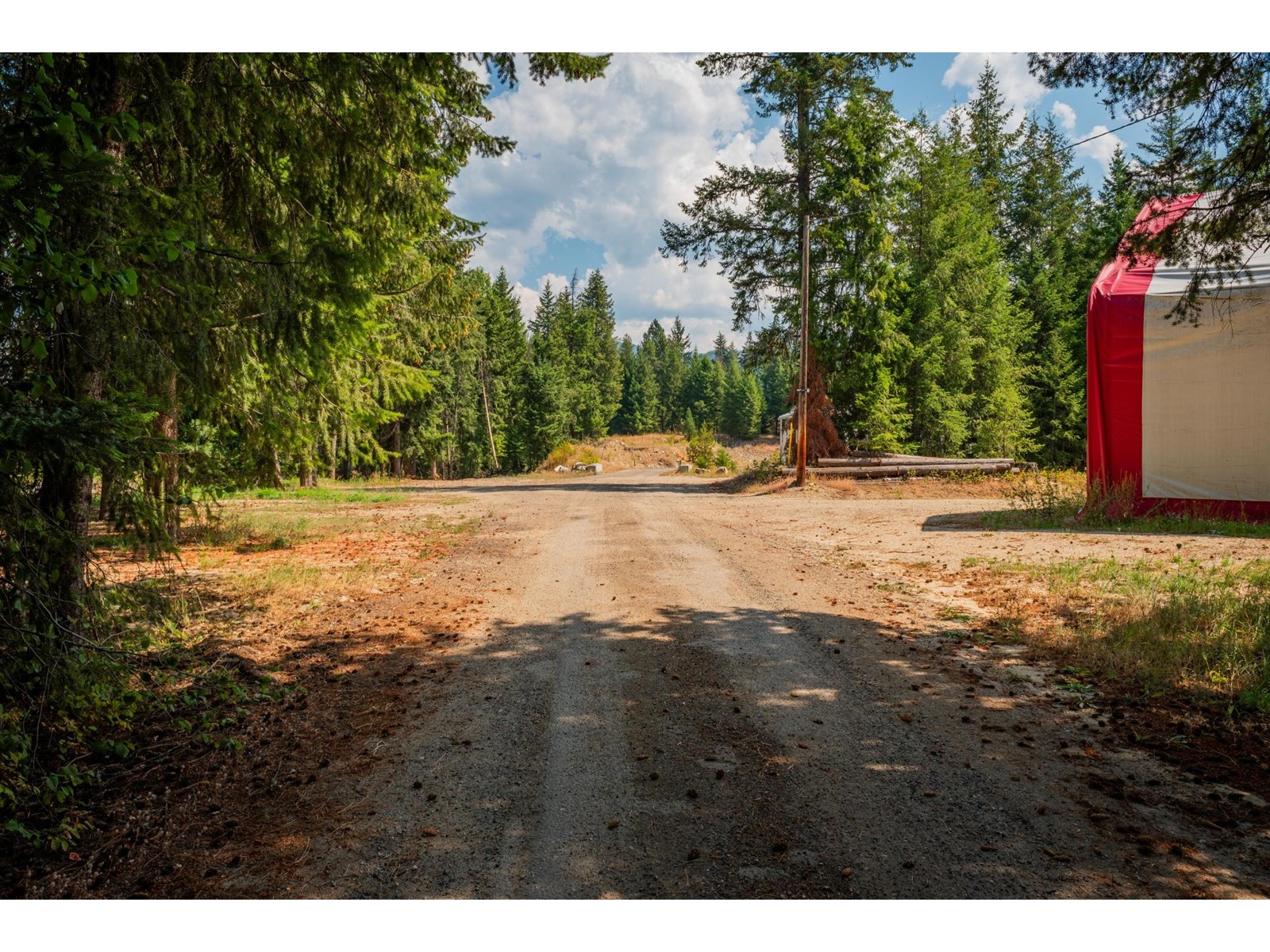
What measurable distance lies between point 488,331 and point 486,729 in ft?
164

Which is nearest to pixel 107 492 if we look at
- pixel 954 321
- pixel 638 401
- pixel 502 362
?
pixel 954 321

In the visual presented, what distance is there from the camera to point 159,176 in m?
5.91

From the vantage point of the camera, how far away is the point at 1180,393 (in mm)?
11609

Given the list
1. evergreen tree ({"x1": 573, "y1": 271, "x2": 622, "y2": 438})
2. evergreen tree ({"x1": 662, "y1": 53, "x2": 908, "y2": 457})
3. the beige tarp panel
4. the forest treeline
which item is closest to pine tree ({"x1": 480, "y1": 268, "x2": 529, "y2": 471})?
the forest treeline

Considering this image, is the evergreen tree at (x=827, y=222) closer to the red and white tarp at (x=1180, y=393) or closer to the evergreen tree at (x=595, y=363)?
the red and white tarp at (x=1180, y=393)

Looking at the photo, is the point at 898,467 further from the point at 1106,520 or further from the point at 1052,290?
the point at 1052,290

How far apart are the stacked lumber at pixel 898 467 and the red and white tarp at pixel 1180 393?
940cm

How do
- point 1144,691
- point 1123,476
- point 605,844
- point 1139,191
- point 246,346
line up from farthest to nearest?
point 1123,476
point 246,346
point 1139,191
point 1144,691
point 605,844

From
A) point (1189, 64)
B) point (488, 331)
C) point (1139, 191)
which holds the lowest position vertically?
point (1139, 191)

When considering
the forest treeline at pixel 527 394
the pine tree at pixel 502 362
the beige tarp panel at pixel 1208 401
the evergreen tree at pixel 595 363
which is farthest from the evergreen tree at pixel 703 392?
the beige tarp panel at pixel 1208 401

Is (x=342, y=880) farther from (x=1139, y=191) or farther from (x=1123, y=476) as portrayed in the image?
(x=1123, y=476)

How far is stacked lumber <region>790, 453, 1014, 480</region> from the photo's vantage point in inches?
867

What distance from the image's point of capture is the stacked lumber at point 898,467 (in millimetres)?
22016
